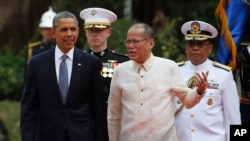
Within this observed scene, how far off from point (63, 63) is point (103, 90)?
0.43 m

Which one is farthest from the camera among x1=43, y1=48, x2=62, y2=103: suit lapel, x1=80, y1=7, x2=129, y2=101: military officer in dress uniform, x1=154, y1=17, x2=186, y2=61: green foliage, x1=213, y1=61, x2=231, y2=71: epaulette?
x1=154, y1=17, x2=186, y2=61: green foliage

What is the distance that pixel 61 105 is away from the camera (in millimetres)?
8117

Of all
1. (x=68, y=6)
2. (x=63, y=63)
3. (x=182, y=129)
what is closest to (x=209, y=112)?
(x=182, y=129)

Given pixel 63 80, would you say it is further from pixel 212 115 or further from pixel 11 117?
pixel 11 117

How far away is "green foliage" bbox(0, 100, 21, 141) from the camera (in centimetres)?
1464

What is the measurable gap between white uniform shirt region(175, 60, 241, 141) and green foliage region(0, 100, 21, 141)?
19.2ft

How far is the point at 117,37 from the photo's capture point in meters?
13.4

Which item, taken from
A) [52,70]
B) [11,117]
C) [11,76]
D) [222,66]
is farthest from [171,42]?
[52,70]

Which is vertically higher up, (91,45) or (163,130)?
(91,45)

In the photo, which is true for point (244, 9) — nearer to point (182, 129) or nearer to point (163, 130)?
point (182, 129)

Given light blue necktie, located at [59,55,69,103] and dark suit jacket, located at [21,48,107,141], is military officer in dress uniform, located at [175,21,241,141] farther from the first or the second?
light blue necktie, located at [59,55,69,103]

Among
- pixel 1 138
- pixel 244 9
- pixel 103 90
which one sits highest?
pixel 244 9

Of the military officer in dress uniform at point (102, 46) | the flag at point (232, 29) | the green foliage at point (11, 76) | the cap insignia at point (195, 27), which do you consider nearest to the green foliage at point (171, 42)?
the green foliage at point (11, 76)

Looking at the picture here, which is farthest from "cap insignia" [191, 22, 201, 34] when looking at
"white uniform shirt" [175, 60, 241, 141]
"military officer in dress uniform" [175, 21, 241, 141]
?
"white uniform shirt" [175, 60, 241, 141]
